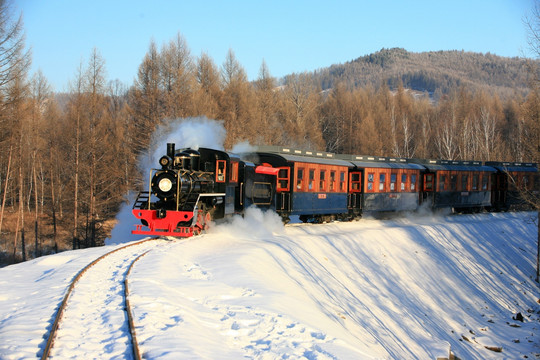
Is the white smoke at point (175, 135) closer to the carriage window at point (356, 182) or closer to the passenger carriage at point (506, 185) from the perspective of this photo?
the carriage window at point (356, 182)

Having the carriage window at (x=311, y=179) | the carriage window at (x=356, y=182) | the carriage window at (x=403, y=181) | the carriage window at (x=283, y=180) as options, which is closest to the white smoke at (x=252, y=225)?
the carriage window at (x=283, y=180)

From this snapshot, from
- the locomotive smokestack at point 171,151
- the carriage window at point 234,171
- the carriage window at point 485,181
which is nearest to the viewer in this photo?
the locomotive smokestack at point 171,151

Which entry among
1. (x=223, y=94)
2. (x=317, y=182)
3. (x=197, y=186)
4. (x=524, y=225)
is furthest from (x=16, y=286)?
(x=223, y=94)

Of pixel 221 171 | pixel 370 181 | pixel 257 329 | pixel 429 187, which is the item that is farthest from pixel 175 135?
pixel 257 329

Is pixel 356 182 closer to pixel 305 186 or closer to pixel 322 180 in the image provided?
pixel 322 180

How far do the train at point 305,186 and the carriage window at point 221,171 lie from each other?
4cm

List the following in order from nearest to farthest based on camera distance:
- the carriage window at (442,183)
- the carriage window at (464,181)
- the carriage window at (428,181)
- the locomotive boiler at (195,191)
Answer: the locomotive boiler at (195,191) < the carriage window at (428,181) < the carriage window at (442,183) < the carriage window at (464,181)

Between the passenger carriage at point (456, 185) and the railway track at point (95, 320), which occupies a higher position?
the passenger carriage at point (456, 185)

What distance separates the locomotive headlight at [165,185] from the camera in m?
15.0

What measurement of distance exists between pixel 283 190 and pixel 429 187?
12.7 m

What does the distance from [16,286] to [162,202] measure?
20.6ft

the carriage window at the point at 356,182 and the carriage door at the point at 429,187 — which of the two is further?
the carriage door at the point at 429,187

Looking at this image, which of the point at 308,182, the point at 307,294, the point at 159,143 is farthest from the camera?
the point at 159,143

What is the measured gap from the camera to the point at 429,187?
2883 centimetres
